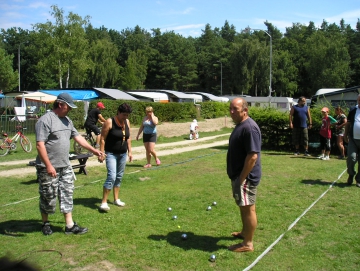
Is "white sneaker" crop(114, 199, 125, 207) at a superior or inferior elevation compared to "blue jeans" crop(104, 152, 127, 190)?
inferior

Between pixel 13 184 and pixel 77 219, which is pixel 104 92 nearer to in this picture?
pixel 13 184

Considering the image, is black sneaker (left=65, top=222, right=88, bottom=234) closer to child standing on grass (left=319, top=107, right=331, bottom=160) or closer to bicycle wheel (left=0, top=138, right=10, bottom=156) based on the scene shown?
child standing on grass (left=319, top=107, right=331, bottom=160)

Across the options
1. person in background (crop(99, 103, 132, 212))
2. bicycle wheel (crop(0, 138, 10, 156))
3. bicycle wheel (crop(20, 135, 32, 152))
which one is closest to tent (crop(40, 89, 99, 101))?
bicycle wheel (crop(20, 135, 32, 152))

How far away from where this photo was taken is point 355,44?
84.1 meters

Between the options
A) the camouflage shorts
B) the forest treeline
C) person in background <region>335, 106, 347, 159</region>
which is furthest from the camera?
the forest treeline

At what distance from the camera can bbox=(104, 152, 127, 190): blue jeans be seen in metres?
6.33

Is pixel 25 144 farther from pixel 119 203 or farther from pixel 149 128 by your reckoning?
pixel 119 203

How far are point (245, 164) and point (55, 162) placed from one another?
2.62m

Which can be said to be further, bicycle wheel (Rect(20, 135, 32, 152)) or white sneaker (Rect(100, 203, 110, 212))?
bicycle wheel (Rect(20, 135, 32, 152))

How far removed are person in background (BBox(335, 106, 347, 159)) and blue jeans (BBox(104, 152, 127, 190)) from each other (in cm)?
819

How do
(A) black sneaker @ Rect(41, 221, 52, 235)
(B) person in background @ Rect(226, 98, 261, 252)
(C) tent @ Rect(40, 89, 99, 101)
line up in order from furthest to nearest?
(C) tent @ Rect(40, 89, 99, 101) < (A) black sneaker @ Rect(41, 221, 52, 235) < (B) person in background @ Rect(226, 98, 261, 252)

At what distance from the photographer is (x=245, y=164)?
172 inches

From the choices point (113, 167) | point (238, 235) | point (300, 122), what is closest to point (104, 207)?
point (113, 167)

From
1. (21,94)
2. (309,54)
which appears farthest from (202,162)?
(309,54)
